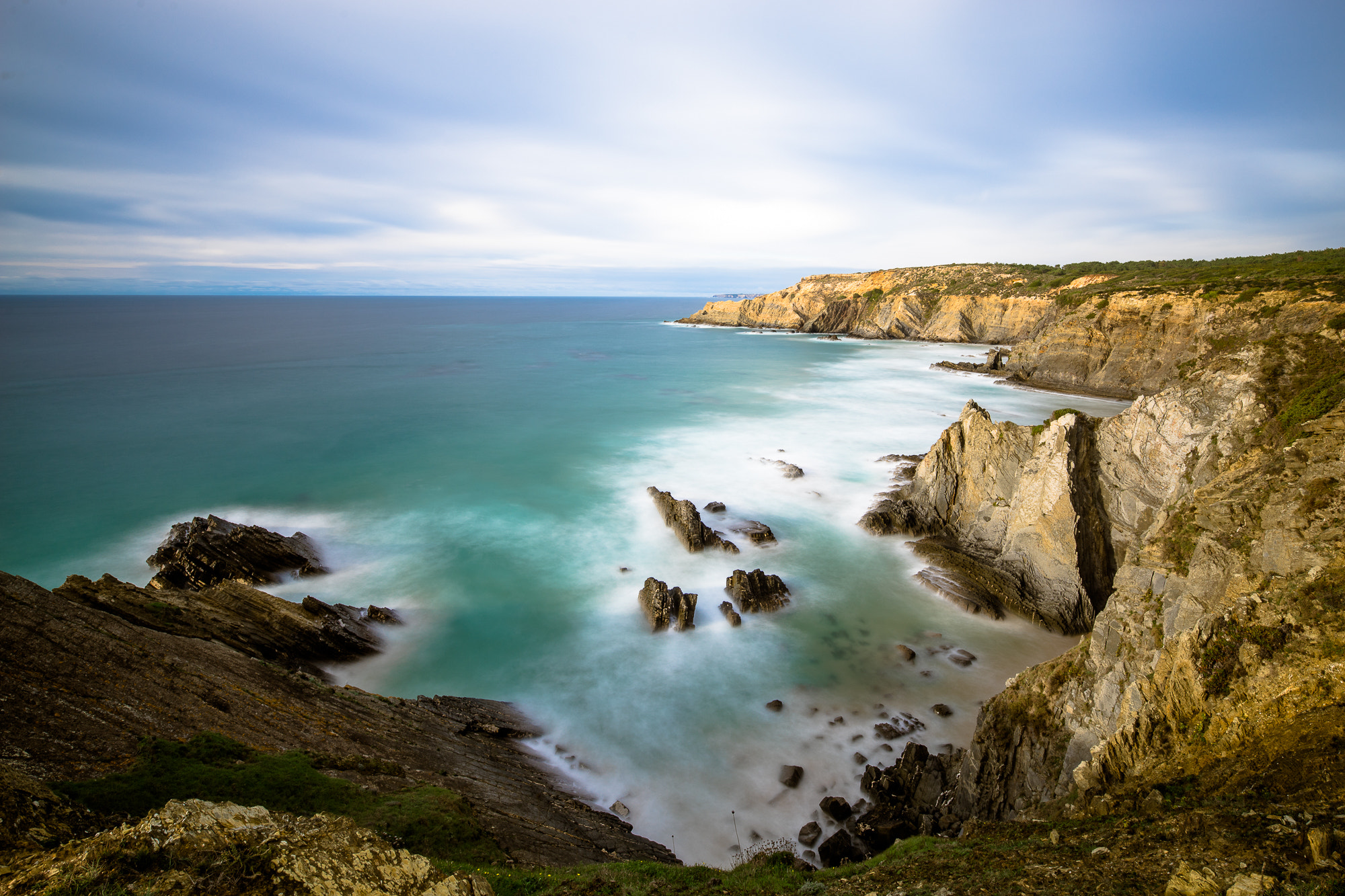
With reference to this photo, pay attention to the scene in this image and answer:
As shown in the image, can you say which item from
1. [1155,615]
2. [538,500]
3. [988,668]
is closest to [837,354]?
[538,500]

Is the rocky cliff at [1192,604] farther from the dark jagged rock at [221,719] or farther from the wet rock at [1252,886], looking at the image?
the dark jagged rock at [221,719]

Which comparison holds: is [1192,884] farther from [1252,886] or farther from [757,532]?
[757,532]

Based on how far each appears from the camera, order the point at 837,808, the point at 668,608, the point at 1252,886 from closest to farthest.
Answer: the point at 1252,886 → the point at 837,808 → the point at 668,608

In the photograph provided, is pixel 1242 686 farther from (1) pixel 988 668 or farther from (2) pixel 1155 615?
(1) pixel 988 668

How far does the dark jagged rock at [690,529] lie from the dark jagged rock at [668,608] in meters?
3.91

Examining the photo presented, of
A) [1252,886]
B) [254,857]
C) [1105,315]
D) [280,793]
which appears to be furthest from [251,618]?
[1105,315]

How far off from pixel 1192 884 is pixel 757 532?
18.8 meters

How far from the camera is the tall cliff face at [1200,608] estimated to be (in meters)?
6.92

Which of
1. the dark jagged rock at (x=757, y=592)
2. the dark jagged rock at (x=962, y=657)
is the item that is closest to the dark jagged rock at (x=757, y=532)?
the dark jagged rock at (x=757, y=592)

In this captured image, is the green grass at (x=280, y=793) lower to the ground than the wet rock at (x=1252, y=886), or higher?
lower

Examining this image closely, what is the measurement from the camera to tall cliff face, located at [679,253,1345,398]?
38.6 m

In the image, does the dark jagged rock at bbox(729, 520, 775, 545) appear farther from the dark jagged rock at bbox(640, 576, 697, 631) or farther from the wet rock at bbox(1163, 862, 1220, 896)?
the wet rock at bbox(1163, 862, 1220, 896)

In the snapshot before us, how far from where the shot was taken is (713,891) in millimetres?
7711

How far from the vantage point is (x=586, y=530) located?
83.1 feet
